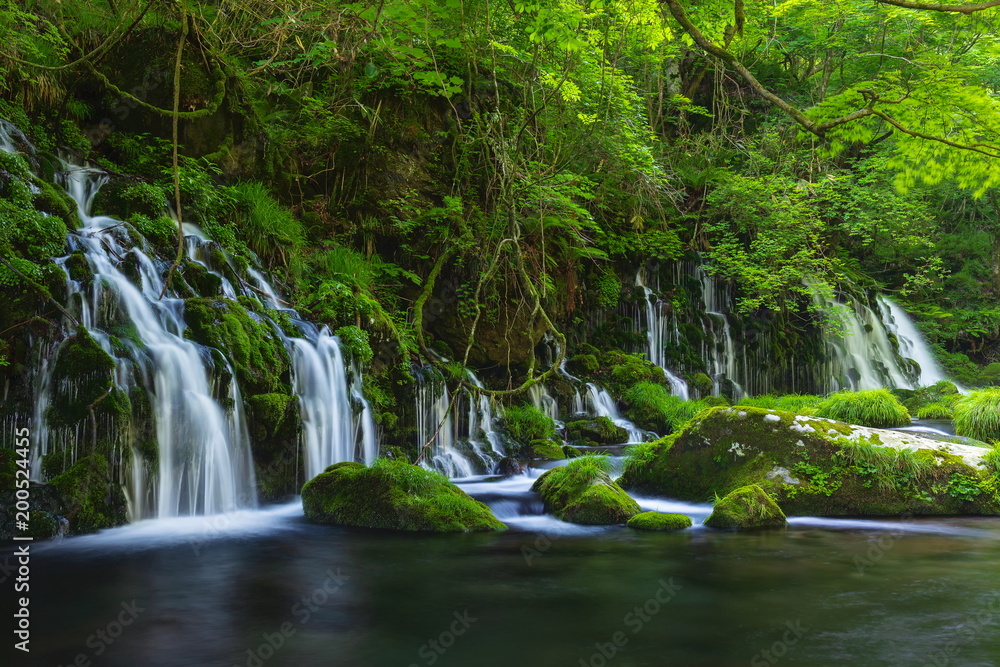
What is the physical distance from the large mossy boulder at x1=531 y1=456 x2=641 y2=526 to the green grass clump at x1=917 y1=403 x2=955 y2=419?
9777mm

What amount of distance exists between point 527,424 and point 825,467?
214 inches

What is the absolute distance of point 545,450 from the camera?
11367mm

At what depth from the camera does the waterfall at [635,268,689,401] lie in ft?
55.9

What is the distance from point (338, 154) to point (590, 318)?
6967 millimetres

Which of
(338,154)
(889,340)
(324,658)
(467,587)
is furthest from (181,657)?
(889,340)

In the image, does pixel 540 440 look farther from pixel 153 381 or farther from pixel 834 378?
pixel 834 378

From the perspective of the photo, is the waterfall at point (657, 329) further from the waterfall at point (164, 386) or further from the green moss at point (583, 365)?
the waterfall at point (164, 386)

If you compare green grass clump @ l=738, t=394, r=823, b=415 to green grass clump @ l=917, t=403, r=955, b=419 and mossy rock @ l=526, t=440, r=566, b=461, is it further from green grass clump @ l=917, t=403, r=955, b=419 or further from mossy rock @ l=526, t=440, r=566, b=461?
mossy rock @ l=526, t=440, r=566, b=461

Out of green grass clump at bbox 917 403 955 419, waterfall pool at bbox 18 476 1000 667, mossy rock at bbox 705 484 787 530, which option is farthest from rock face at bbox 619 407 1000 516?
green grass clump at bbox 917 403 955 419

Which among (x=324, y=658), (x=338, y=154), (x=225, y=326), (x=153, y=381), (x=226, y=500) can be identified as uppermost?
(x=338, y=154)

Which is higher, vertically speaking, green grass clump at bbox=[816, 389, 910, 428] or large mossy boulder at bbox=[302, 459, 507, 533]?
green grass clump at bbox=[816, 389, 910, 428]

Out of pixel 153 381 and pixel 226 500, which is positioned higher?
pixel 153 381

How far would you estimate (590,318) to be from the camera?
16516mm

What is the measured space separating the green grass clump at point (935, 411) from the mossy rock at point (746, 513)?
940 centimetres
